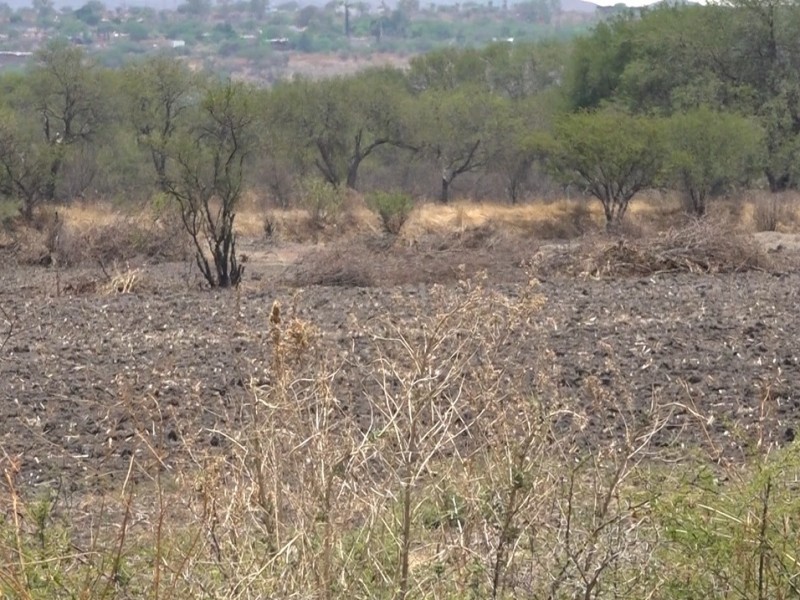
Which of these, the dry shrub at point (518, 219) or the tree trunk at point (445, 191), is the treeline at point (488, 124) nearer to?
the tree trunk at point (445, 191)

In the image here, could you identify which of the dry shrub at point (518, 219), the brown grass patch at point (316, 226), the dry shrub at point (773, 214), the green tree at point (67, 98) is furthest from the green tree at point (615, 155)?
the green tree at point (67, 98)

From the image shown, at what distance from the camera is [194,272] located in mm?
20031

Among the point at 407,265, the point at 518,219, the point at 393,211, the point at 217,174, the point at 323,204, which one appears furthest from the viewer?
the point at 518,219

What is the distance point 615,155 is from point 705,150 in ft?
7.40

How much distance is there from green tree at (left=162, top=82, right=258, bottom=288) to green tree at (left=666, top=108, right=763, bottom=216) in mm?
11542

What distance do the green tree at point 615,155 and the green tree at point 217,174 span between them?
384 inches

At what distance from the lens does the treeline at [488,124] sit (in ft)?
96.0

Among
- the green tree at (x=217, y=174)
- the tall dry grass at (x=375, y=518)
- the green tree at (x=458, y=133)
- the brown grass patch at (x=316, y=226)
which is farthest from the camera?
the green tree at (x=458, y=133)

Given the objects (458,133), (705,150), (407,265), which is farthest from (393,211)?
(458,133)

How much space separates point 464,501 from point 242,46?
15288cm

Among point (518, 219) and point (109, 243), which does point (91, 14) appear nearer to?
point (518, 219)

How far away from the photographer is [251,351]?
10.1 meters

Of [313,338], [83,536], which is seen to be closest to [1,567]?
[313,338]

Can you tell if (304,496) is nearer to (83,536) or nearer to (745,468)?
(745,468)
